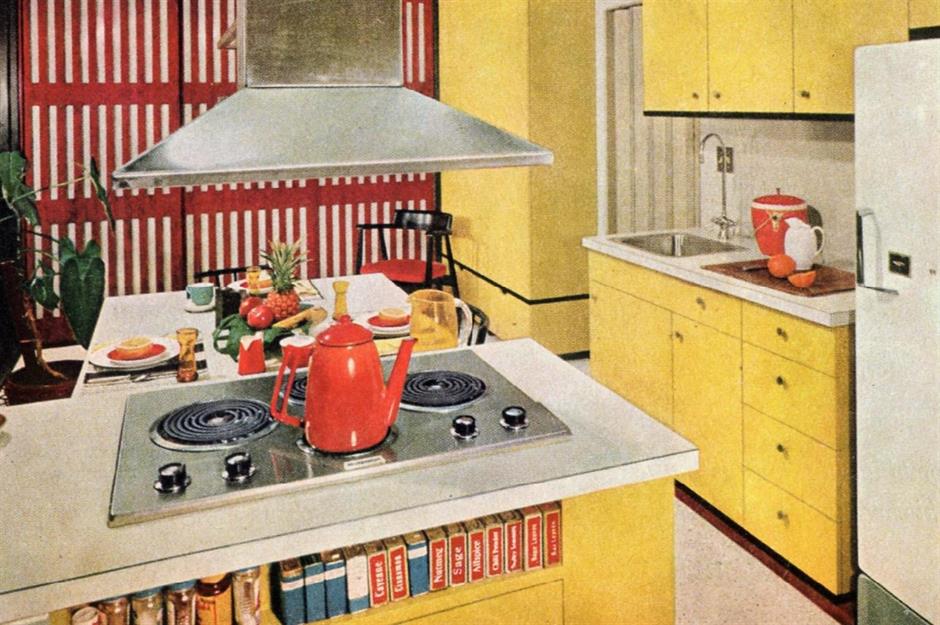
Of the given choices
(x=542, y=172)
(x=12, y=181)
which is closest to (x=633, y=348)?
(x=542, y=172)

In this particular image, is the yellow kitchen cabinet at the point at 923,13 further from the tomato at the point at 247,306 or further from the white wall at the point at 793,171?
the tomato at the point at 247,306

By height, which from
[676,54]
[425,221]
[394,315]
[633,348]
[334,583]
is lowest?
[334,583]

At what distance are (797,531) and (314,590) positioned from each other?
1.94 meters

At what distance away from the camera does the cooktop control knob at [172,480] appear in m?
1.51

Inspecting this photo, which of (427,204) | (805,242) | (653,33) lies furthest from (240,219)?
(805,242)

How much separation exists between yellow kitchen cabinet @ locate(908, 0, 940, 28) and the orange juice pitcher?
1.63 meters

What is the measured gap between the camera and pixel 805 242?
3139 millimetres

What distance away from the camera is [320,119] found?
1637 millimetres

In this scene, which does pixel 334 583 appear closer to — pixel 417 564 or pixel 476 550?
pixel 417 564

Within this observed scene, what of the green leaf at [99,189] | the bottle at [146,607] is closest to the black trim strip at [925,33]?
the bottle at [146,607]

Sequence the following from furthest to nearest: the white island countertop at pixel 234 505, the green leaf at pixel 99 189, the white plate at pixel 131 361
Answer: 1. the green leaf at pixel 99 189
2. the white plate at pixel 131 361
3. the white island countertop at pixel 234 505

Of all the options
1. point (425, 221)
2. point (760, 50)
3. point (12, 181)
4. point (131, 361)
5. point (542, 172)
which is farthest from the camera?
point (425, 221)

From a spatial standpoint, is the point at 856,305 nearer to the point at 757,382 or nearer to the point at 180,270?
the point at 757,382

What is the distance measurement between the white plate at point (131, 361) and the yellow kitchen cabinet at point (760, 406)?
199 cm
